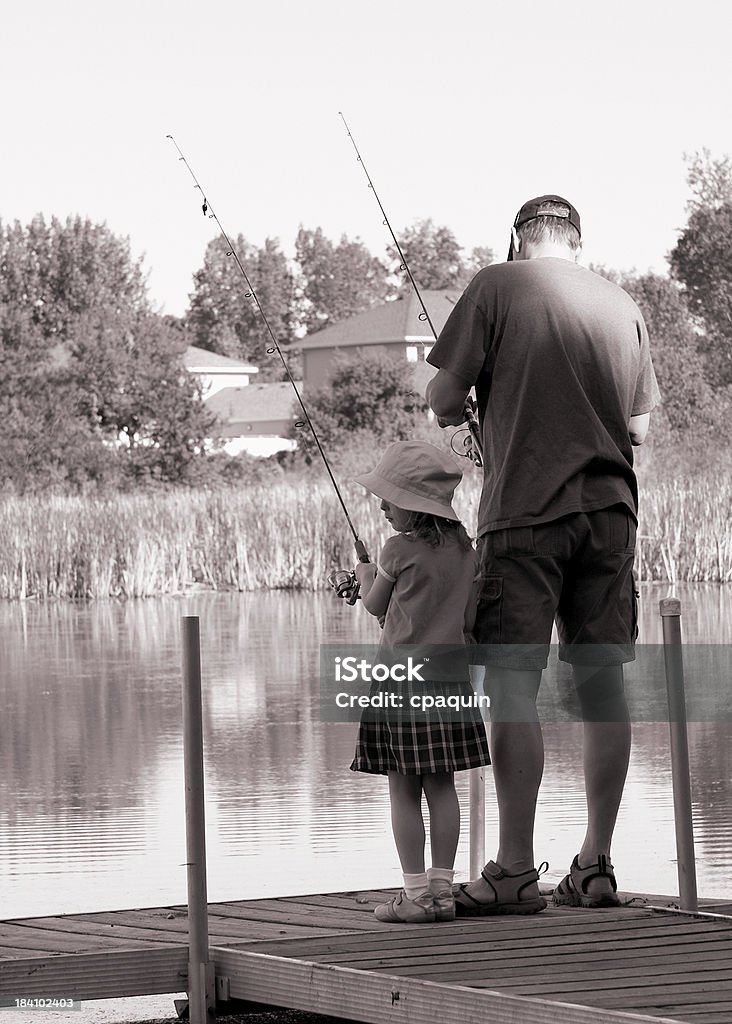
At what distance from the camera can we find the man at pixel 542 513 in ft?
11.1

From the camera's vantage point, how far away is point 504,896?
3.49m

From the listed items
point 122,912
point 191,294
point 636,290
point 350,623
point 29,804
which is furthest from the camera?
point 191,294

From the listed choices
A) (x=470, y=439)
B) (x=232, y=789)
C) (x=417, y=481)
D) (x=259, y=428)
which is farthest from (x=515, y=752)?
(x=259, y=428)

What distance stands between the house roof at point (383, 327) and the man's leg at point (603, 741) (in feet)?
169

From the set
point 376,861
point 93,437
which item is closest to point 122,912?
point 376,861

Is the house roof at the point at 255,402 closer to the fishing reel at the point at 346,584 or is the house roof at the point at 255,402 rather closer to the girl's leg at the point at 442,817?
the fishing reel at the point at 346,584

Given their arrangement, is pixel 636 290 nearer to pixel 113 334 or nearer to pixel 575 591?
pixel 113 334

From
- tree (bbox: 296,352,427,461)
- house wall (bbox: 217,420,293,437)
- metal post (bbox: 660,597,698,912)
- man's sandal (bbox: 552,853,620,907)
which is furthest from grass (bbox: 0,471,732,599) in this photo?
house wall (bbox: 217,420,293,437)

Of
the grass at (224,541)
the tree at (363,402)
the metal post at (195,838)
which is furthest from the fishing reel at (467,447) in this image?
the tree at (363,402)

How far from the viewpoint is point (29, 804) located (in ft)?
22.0

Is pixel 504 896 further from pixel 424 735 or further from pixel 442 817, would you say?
pixel 424 735

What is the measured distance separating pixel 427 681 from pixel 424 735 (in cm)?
10

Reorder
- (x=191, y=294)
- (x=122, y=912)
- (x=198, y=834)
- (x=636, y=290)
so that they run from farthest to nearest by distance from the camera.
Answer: (x=191, y=294), (x=636, y=290), (x=122, y=912), (x=198, y=834)

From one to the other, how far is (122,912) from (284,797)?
2.87 meters
